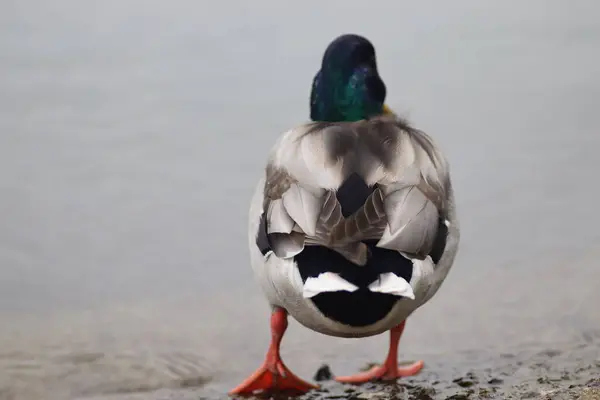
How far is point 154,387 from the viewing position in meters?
4.61

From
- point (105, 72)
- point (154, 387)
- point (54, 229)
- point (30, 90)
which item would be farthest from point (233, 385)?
point (105, 72)

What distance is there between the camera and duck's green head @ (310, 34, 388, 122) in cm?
527

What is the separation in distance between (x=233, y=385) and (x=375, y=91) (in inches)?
68.2

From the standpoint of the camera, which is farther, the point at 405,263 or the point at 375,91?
the point at 375,91

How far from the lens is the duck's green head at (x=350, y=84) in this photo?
5.27m

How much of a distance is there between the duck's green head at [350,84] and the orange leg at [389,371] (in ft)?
4.11

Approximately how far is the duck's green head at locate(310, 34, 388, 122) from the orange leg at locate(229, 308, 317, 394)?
131 cm

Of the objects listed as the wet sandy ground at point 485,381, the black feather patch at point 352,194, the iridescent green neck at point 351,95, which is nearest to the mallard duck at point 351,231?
the black feather patch at point 352,194

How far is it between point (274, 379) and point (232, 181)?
3598 mm

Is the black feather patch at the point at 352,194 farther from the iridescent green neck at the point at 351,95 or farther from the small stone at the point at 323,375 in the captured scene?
the iridescent green neck at the point at 351,95

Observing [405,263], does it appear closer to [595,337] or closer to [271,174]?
[271,174]

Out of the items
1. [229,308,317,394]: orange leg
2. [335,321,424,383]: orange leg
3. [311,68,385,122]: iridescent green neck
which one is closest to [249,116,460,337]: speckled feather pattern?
[229,308,317,394]: orange leg

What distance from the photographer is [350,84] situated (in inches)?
208

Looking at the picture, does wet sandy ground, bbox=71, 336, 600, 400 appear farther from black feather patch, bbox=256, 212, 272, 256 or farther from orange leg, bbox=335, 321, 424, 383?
black feather patch, bbox=256, 212, 272, 256
